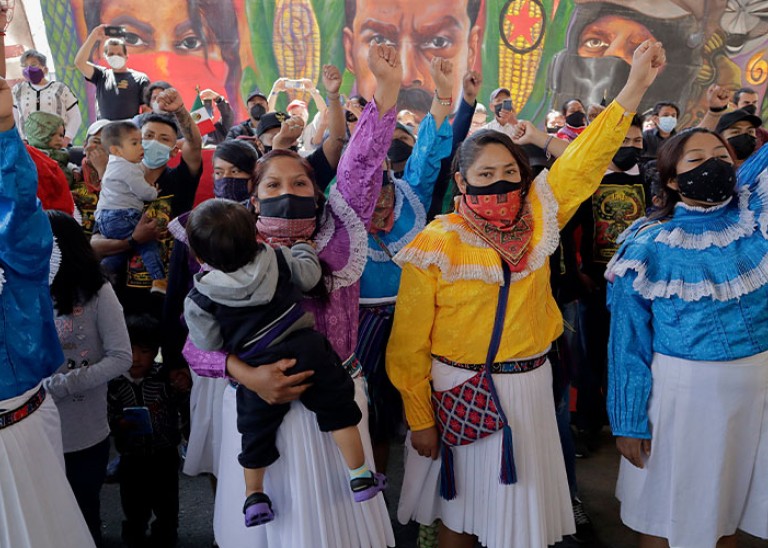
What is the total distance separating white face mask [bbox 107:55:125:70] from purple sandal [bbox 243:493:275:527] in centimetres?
607

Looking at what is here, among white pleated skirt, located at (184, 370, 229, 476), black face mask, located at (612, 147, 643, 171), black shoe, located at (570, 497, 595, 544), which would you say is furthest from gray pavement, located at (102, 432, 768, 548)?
black face mask, located at (612, 147, 643, 171)

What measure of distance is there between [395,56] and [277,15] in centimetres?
1206

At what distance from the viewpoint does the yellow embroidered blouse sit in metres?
2.39

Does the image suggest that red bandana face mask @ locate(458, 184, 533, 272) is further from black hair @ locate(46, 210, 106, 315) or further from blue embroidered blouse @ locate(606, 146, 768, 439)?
black hair @ locate(46, 210, 106, 315)

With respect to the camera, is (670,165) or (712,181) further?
(670,165)

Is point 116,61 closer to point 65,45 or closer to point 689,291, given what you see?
point 689,291

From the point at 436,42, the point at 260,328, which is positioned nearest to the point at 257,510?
the point at 260,328

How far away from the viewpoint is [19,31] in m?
12.1

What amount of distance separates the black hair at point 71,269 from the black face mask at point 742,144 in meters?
3.53

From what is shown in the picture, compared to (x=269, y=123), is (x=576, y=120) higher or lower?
lower

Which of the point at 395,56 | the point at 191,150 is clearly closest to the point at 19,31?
the point at 191,150

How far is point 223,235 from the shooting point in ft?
6.08

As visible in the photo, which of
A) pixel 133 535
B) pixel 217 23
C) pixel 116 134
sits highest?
pixel 217 23

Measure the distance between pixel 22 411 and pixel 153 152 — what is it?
6.22 feet
